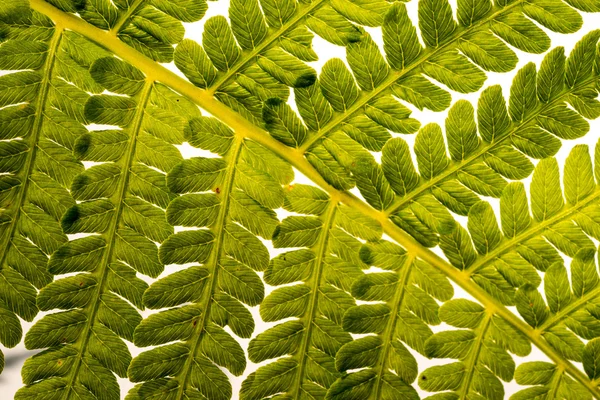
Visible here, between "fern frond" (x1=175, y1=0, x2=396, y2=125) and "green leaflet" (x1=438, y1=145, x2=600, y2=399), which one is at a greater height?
"fern frond" (x1=175, y1=0, x2=396, y2=125)

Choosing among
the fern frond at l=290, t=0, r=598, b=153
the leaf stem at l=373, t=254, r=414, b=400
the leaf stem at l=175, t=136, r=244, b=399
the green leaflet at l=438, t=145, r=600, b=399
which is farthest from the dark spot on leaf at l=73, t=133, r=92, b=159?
the green leaflet at l=438, t=145, r=600, b=399

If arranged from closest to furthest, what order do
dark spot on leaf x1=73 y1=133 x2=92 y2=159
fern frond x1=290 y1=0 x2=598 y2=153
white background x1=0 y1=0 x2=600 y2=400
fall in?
fern frond x1=290 y1=0 x2=598 y2=153 < dark spot on leaf x1=73 y1=133 x2=92 y2=159 < white background x1=0 y1=0 x2=600 y2=400

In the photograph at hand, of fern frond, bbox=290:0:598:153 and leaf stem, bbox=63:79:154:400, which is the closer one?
fern frond, bbox=290:0:598:153

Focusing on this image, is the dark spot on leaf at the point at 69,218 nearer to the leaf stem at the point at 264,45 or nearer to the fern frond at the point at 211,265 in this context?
the fern frond at the point at 211,265

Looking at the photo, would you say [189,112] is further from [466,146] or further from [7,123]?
[466,146]

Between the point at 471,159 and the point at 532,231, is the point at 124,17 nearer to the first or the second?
the point at 471,159

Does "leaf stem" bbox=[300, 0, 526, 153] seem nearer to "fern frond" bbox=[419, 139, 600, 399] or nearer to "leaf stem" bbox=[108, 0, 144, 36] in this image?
"fern frond" bbox=[419, 139, 600, 399]
